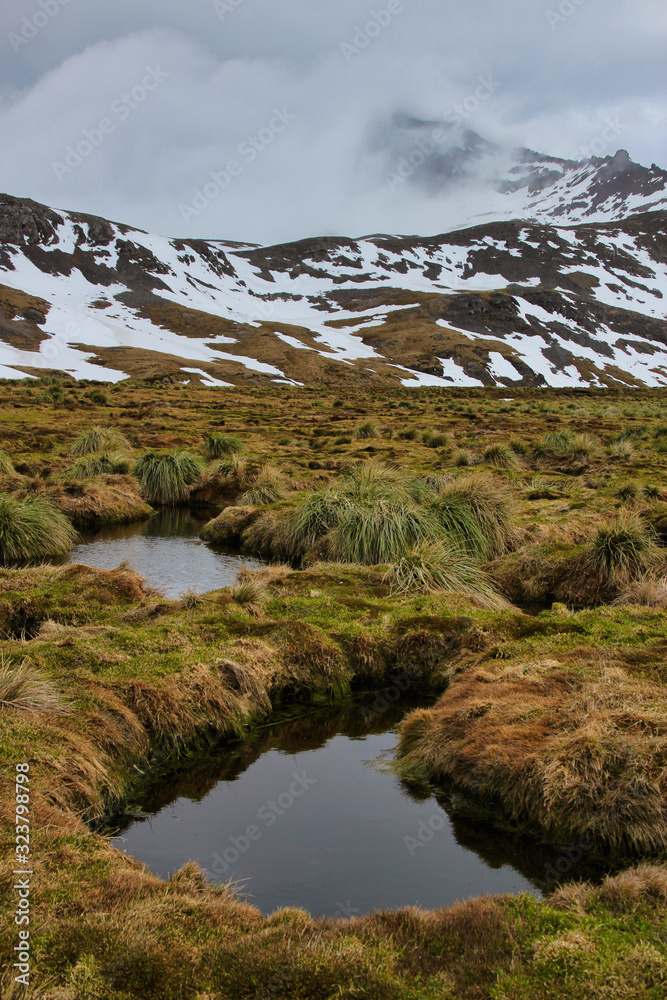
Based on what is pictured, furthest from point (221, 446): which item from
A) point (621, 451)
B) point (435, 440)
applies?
point (621, 451)

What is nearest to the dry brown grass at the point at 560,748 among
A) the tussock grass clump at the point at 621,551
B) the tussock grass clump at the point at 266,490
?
the tussock grass clump at the point at 621,551

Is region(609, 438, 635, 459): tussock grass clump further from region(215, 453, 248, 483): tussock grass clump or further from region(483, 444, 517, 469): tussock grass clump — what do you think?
region(215, 453, 248, 483): tussock grass clump

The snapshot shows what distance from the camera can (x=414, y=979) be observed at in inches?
177

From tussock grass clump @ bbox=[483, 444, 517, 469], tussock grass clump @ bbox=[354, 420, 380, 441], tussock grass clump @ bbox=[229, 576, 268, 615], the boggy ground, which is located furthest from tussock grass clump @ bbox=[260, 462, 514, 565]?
tussock grass clump @ bbox=[354, 420, 380, 441]

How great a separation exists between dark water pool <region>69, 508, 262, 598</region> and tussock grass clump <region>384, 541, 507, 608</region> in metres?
4.20

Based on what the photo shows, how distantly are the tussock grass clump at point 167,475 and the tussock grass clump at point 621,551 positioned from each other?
16322 millimetres

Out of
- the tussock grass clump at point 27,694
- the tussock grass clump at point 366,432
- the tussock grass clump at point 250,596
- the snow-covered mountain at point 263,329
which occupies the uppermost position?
the snow-covered mountain at point 263,329

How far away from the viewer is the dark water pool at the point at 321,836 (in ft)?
20.5

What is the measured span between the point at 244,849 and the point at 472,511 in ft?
39.3

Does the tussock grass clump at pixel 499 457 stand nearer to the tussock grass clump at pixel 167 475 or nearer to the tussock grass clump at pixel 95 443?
the tussock grass clump at pixel 167 475

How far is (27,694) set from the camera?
792cm

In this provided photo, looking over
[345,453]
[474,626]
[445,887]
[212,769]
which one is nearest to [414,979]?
[445,887]

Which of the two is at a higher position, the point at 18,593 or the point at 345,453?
the point at 345,453

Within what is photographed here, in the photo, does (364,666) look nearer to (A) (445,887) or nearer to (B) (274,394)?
(A) (445,887)
